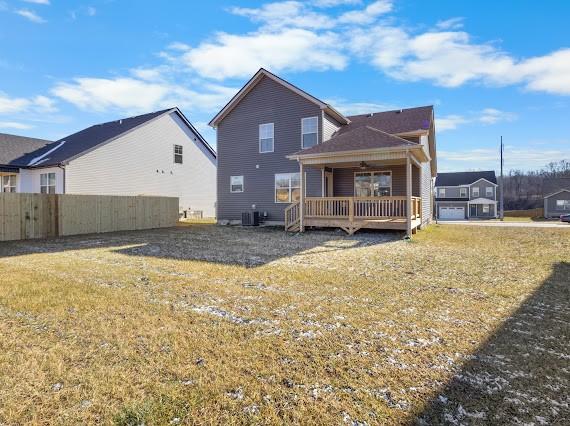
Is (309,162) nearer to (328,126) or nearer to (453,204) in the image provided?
(328,126)

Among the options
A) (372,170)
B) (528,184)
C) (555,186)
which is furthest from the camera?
(528,184)

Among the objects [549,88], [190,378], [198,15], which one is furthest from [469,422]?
[549,88]

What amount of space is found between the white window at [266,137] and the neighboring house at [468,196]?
42492 millimetres

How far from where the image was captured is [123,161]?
21266 millimetres

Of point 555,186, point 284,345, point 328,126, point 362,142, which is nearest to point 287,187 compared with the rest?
point 328,126

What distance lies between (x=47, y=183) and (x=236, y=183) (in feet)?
38.6

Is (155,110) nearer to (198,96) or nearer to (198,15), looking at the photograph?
A: (198,96)

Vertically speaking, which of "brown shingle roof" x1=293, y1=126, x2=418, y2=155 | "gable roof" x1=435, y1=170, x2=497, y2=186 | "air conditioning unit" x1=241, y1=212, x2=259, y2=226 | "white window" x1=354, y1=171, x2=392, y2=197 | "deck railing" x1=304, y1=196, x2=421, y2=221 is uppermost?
"gable roof" x1=435, y1=170, x2=497, y2=186

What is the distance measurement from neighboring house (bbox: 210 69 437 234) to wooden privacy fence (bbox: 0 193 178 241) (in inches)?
157

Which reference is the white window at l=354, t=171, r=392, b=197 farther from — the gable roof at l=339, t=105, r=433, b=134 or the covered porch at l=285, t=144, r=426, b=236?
the gable roof at l=339, t=105, r=433, b=134

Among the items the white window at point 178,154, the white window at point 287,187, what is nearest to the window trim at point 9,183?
the white window at point 178,154

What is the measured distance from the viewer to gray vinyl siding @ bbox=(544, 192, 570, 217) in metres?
45.6

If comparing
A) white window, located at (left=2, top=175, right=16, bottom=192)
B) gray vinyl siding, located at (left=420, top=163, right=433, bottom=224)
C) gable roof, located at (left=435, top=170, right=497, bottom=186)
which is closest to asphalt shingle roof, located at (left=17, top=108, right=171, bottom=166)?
white window, located at (left=2, top=175, right=16, bottom=192)

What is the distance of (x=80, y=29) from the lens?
15.3 metres
